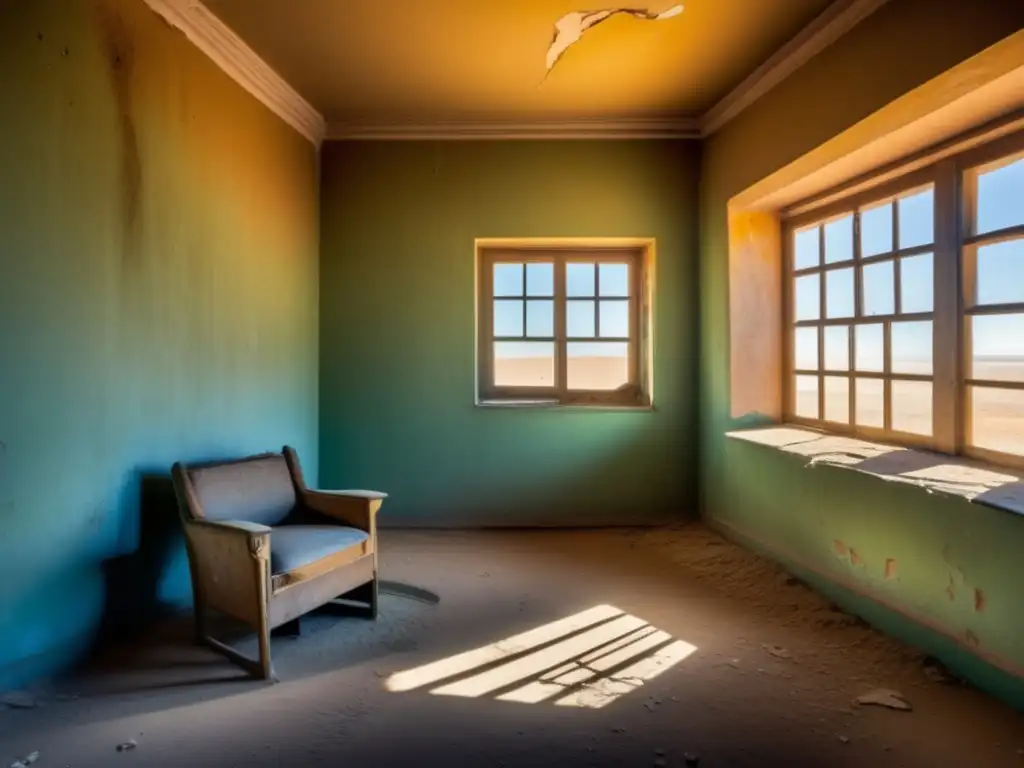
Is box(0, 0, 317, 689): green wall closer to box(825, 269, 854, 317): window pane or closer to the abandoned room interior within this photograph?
the abandoned room interior

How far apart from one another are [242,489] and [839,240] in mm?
3377

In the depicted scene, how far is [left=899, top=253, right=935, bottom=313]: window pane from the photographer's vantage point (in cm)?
283

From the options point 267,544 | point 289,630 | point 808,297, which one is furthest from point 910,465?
point 289,630

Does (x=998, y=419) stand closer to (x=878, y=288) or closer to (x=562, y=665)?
(x=878, y=288)

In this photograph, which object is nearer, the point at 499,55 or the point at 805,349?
the point at 499,55

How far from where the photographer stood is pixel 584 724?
6.48 feet

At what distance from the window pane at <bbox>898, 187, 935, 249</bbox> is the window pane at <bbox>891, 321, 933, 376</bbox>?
1.27ft

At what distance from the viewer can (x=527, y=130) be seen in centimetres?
426

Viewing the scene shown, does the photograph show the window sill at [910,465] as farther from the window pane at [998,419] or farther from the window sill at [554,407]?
the window sill at [554,407]

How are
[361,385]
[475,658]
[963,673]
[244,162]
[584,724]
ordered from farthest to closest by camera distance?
[361,385]
[244,162]
[475,658]
[963,673]
[584,724]

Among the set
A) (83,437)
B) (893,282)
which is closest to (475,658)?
(83,437)

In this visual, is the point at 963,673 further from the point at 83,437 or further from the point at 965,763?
the point at 83,437

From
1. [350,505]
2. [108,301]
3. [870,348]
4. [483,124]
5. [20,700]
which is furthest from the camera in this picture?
[483,124]

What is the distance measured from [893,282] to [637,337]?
177 centimetres
